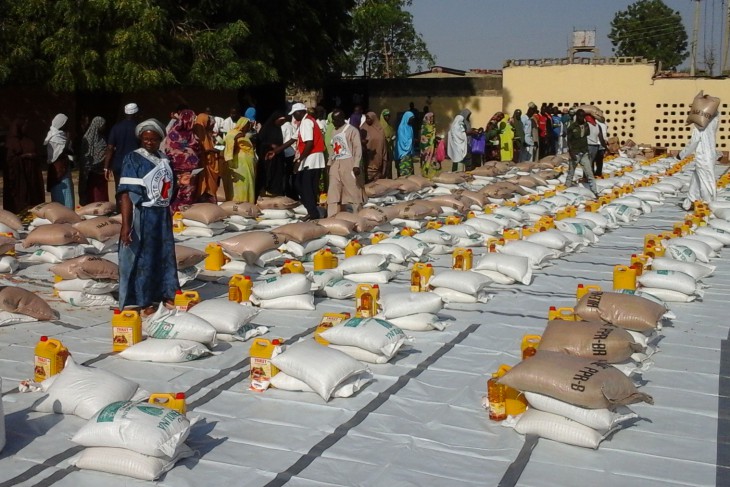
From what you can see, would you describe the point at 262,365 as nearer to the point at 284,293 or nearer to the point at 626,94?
the point at 284,293

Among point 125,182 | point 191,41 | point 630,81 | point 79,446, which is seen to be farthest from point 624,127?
point 79,446

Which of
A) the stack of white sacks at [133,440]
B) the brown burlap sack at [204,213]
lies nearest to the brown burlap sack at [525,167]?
the brown burlap sack at [204,213]

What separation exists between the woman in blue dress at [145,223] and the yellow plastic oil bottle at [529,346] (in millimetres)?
2306

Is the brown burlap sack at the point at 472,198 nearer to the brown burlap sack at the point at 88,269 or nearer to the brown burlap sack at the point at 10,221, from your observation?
the brown burlap sack at the point at 10,221

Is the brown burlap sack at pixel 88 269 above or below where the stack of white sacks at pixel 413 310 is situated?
above

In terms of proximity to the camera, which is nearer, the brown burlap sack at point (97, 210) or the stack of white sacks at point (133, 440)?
the stack of white sacks at point (133, 440)

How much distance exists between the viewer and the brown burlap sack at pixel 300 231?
7.50 m

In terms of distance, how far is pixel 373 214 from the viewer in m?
8.87

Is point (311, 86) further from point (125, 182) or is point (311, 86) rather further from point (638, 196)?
point (125, 182)

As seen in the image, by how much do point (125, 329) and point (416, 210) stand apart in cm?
518

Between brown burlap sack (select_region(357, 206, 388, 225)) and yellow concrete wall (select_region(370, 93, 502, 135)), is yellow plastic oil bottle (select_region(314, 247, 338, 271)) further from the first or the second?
yellow concrete wall (select_region(370, 93, 502, 135))

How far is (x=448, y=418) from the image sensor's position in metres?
3.95

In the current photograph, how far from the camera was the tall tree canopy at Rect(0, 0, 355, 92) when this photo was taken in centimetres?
1517

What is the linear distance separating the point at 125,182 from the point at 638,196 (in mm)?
8288
